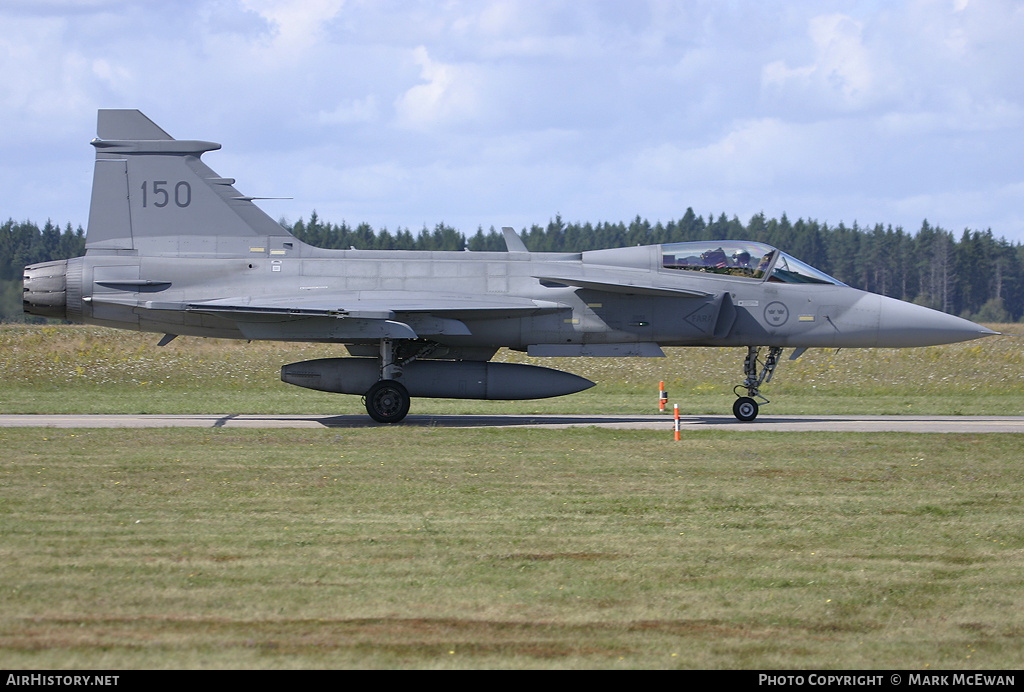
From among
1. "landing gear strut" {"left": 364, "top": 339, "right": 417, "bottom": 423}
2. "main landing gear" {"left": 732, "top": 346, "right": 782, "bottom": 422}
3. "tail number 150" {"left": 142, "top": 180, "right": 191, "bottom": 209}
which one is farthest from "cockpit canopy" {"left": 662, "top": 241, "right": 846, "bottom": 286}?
"tail number 150" {"left": 142, "top": 180, "right": 191, "bottom": 209}

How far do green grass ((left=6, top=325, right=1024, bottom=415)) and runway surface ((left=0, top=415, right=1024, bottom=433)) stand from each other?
5.06 ft

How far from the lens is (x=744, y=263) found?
18.0 meters

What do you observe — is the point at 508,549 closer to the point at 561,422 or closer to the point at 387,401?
the point at 387,401

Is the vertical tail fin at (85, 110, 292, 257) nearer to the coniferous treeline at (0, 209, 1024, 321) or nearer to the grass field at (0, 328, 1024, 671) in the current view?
the grass field at (0, 328, 1024, 671)

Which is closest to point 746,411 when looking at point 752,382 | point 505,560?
point 752,382

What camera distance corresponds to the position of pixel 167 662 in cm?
512

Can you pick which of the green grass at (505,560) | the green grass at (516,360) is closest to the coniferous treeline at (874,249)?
the green grass at (516,360)

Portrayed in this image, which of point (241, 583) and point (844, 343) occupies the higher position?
point (844, 343)

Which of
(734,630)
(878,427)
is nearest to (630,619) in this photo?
(734,630)

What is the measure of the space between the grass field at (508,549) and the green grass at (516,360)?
680cm

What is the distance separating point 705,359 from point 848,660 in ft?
85.2

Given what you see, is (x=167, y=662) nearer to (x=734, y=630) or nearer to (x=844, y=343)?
(x=734, y=630)
